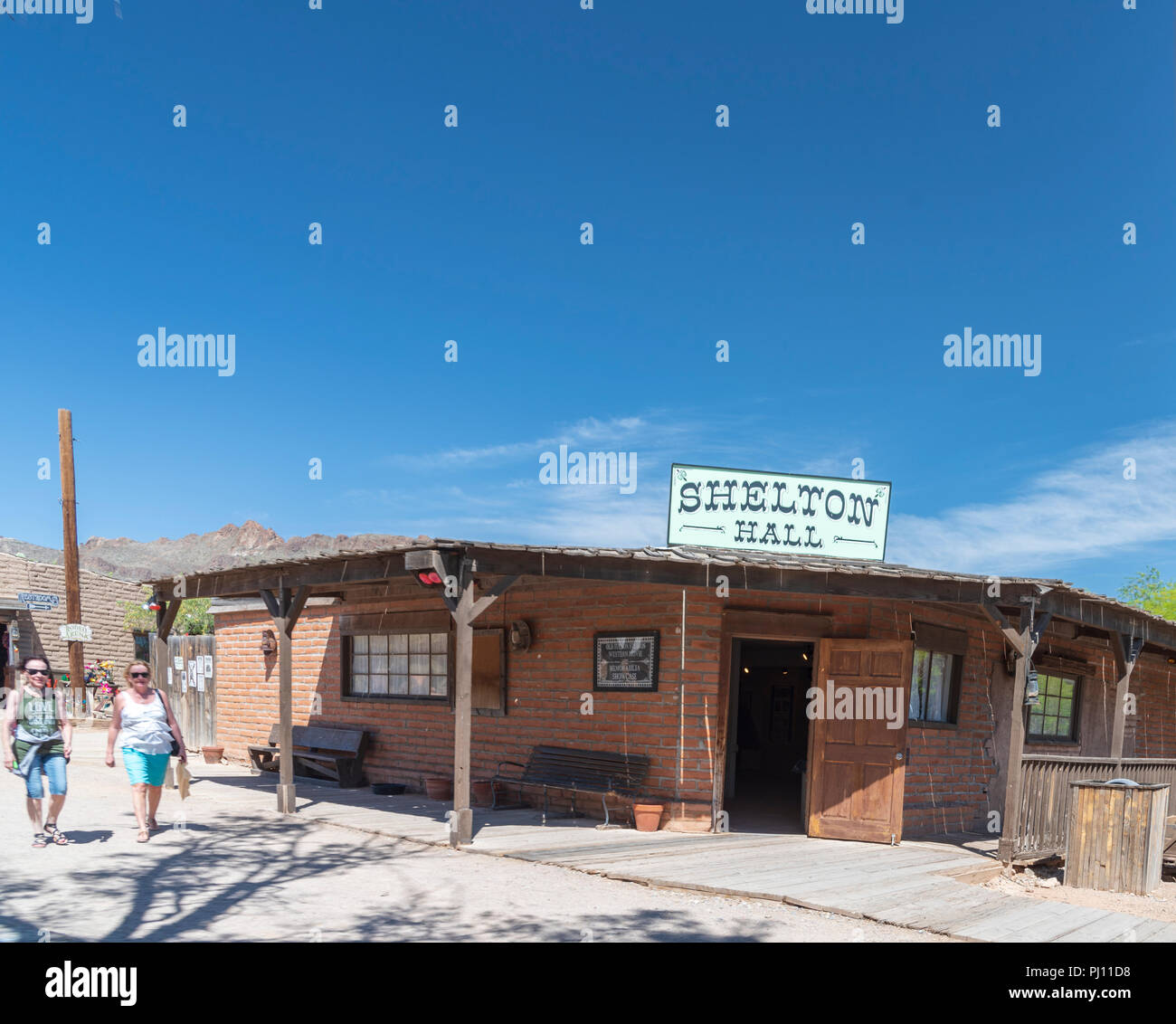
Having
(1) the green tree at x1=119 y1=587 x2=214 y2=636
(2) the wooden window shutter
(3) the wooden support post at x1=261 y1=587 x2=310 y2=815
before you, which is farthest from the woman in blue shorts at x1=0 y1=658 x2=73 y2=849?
(1) the green tree at x1=119 y1=587 x2=214 y2=636

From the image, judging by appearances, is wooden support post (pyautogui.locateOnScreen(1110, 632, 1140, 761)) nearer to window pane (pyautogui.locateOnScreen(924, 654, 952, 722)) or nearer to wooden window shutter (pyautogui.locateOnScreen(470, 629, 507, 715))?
window pane (pyautogui.locateOnScreen(924, 654, 952, 722))

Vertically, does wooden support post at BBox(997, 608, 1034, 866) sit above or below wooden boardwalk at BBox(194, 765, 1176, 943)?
above

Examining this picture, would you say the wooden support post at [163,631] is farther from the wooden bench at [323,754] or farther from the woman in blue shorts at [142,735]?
the woman in blue shorts at [142,735]

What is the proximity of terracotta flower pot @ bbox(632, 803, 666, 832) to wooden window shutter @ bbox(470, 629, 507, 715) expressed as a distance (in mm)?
2559

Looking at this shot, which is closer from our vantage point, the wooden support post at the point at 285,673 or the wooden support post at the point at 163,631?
the wooden support post at the point at 285,673

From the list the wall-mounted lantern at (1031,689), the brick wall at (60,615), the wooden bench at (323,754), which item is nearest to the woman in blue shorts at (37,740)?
the wooden bench at (323,754)

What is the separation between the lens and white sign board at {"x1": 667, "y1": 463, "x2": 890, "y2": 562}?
12047 millimetres

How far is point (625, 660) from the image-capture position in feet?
35.5

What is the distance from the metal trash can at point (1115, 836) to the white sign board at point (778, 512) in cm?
429

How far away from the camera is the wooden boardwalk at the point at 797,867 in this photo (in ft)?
21.2

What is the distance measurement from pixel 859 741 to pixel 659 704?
6.82 ft

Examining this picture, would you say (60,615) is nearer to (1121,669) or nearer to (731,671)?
(731,671)

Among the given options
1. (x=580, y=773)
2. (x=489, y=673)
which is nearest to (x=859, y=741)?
(x=580, y=773)
